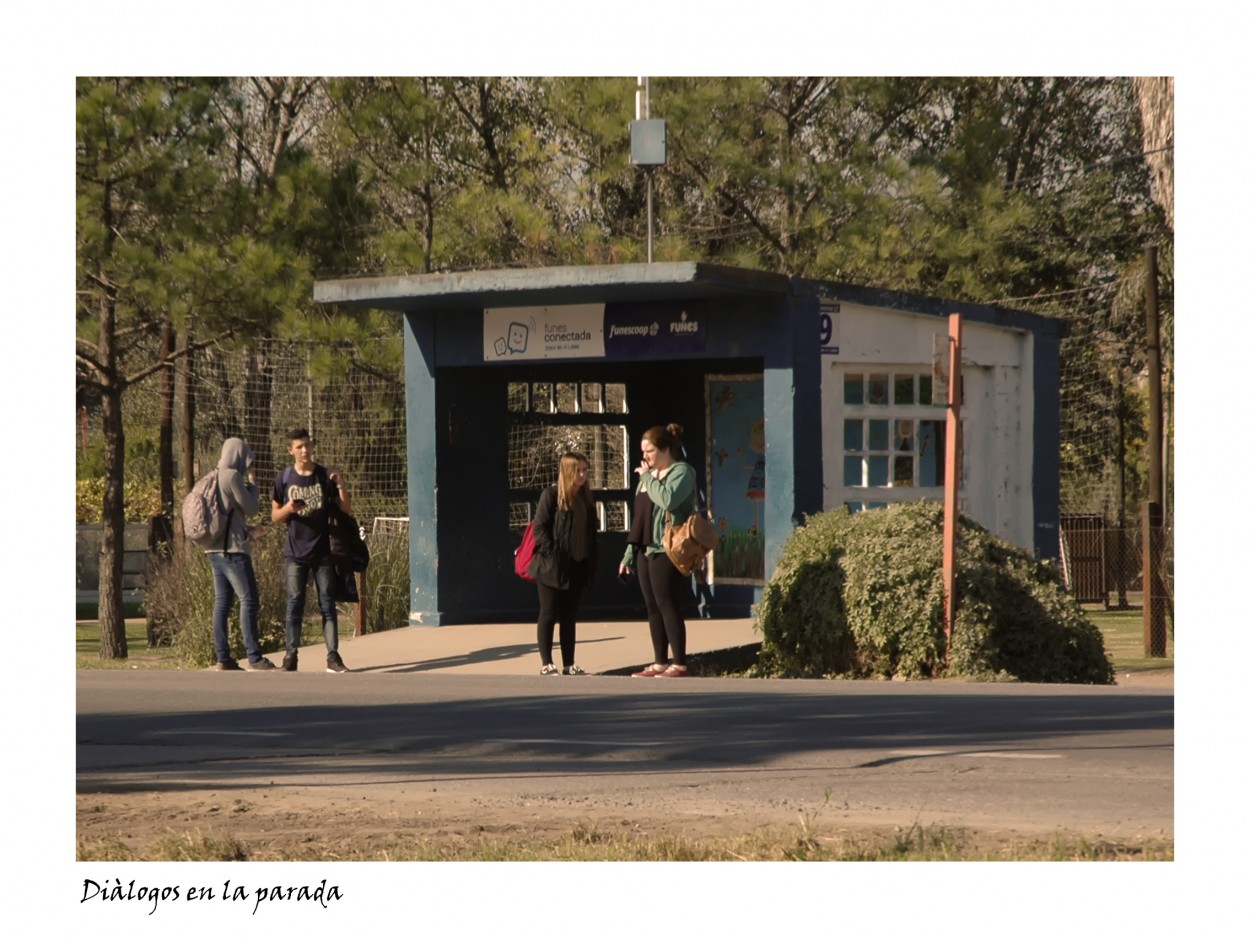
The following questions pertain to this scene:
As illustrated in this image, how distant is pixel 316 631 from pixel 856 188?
10434mm

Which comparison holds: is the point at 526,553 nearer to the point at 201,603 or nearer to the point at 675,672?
the point at 675,672

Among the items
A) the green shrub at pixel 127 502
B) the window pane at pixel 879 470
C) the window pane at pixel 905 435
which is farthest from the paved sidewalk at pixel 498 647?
the green shrub at pixel 127 502

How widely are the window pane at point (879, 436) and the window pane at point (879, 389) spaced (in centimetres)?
18

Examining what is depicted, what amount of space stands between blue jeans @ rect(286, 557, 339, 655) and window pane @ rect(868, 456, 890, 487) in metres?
4.70

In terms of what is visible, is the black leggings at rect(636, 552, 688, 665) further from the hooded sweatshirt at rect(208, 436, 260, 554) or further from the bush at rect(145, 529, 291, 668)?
the bush at rect(145, 529, 291, 668)

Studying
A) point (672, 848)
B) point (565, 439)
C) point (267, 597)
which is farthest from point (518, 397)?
point (672, 848)

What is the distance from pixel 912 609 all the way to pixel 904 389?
3.60m

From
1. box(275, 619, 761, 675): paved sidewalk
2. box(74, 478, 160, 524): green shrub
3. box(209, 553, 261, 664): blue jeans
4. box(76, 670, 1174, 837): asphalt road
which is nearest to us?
box(76, 670, 1174, 837): asphalt road

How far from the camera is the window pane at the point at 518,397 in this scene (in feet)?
59.6

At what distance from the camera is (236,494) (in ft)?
48.0

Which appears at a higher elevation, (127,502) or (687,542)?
(127,502)

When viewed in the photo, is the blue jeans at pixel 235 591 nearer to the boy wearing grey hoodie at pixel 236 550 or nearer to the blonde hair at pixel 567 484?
the boy wearing grey hoodie at pixel 236 550

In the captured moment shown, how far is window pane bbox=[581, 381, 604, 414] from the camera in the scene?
18.8 metres

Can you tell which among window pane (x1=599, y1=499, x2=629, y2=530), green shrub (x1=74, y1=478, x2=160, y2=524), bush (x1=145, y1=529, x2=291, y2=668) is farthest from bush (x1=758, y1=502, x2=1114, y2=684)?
green shrub (x1=74, y1=478, x2=160, y2=524)
